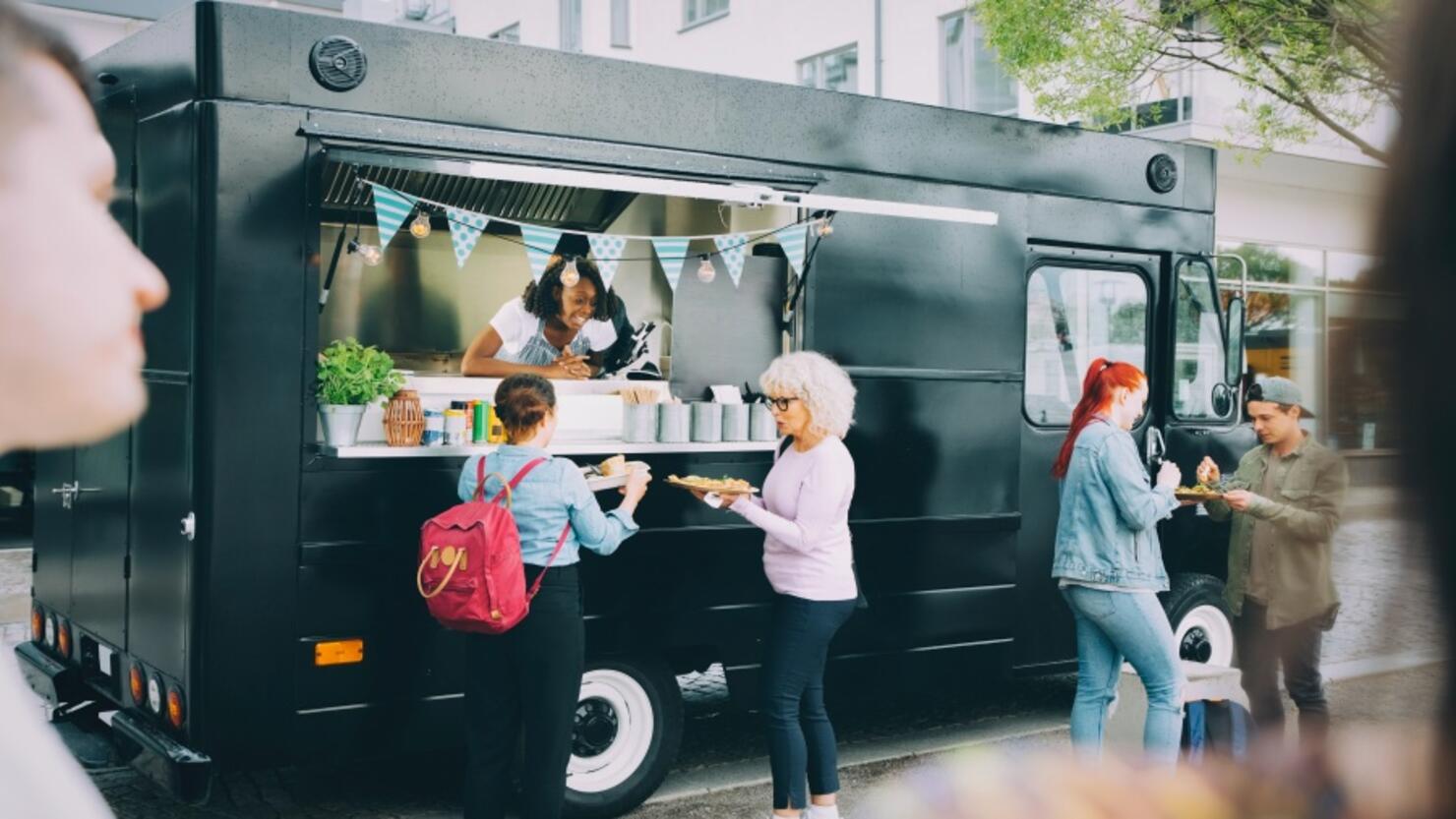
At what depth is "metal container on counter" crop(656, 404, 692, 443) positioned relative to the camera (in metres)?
6.02

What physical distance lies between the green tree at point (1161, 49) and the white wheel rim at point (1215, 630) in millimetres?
3748

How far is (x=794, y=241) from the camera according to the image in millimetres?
6223

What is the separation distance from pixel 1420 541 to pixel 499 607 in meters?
4.23

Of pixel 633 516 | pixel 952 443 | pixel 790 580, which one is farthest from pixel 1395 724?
pixel 952 443

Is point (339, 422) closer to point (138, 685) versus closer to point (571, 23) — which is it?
point (138, 685)

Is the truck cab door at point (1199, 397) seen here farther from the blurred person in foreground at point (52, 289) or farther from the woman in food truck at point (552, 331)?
the blurred person in foreground at point (52, 289)

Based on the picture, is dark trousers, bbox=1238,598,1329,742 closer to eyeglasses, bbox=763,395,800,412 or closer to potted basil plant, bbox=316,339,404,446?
eyeglasses, bbox=763,395,800,412

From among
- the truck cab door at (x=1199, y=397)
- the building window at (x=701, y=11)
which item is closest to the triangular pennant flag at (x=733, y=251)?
the truck cab door at (x=1199, y=397)

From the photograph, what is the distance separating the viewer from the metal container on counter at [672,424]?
602 centimetres

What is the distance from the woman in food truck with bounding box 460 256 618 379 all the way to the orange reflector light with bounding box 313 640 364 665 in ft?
5.83

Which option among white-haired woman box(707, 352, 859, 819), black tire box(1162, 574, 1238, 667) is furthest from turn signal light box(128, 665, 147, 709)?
black tire box(1162, 574, 1238, 667)

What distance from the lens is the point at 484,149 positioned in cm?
546

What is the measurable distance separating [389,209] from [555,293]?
5.51ft

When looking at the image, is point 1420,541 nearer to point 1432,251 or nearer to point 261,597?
point 1432,251
